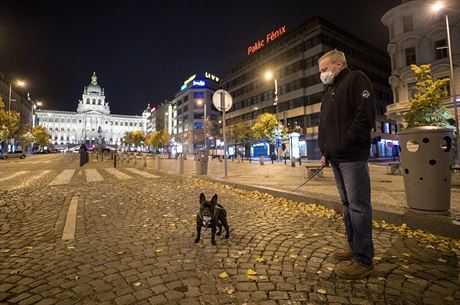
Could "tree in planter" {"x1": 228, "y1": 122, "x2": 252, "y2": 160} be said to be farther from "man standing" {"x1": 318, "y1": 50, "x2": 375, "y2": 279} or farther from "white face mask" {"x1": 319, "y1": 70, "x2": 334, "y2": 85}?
"man standing" {"x1": 318, "y1": 50, "x2": 375, "y2": 279}

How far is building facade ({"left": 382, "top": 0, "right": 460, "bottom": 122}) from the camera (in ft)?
88.5

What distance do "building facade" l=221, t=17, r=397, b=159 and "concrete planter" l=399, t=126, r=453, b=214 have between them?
33779 millimetres

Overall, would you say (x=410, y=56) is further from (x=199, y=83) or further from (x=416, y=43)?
(x=199, y=83)

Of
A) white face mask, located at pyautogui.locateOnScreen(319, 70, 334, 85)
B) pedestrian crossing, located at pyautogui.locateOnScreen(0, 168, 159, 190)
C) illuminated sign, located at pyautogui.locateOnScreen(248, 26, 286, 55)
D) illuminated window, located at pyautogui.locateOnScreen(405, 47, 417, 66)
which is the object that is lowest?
pedestrian crossing, located at pyautogui.locateOnScreen(0, 168, 159, 190)

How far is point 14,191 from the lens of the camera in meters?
8.76

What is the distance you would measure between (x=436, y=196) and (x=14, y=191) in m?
11.3

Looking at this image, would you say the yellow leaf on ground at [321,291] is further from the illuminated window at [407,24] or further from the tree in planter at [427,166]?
the illuminated window at [407,24]

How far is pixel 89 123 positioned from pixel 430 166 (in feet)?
601

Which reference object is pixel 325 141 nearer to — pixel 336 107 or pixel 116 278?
pixel 336 107

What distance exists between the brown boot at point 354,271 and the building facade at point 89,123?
169 meters

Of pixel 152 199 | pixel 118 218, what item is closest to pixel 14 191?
pixel 152 199

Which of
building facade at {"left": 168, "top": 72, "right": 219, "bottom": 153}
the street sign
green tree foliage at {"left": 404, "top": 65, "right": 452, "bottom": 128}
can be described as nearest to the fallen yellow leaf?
the street sign

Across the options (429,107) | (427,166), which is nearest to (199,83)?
(429,107)

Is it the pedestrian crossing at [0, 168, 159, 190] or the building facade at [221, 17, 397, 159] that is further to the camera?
the building facade at [221, 17, 397, 159]
